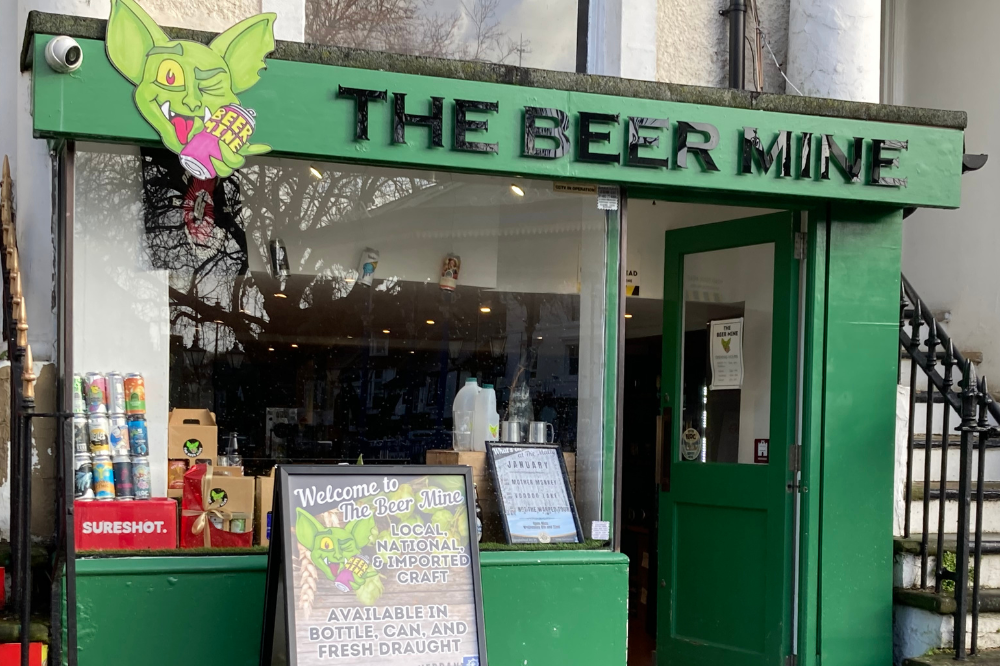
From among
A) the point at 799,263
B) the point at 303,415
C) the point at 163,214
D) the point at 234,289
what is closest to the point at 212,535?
the point at 303,415

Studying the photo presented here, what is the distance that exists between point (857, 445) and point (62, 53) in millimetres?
4216

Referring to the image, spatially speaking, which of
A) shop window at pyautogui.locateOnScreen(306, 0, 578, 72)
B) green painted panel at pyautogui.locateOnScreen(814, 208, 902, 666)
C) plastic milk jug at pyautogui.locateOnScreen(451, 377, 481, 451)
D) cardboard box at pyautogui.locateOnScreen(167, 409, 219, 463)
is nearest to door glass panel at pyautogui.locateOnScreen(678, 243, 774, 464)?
green painted panel at pyautogui.locateOnScreen(814, 208, 902, 666)

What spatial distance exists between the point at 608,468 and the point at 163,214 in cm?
240

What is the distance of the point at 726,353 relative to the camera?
6473 millimetres

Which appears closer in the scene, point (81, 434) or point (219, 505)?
point (81, 434)

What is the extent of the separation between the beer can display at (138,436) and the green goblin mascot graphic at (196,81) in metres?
1.15

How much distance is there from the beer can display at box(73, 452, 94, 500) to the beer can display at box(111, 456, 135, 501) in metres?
0.11

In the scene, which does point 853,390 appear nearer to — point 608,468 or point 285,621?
point 608,468

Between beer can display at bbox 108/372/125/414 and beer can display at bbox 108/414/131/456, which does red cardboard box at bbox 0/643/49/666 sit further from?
beer can display at bbox 108/372/125/414

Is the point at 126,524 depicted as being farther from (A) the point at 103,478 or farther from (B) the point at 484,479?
(B) the point at 484,479

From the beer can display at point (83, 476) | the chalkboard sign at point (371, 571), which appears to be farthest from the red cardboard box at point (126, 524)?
the chalkboard sign at point (371, 571)

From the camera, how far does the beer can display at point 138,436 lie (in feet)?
16.4

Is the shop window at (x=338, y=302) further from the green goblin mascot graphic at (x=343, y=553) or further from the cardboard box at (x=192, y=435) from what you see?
the green goblin mascot graphic at (x=343, y=553)

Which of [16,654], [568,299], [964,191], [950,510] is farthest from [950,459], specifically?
[16,654]
